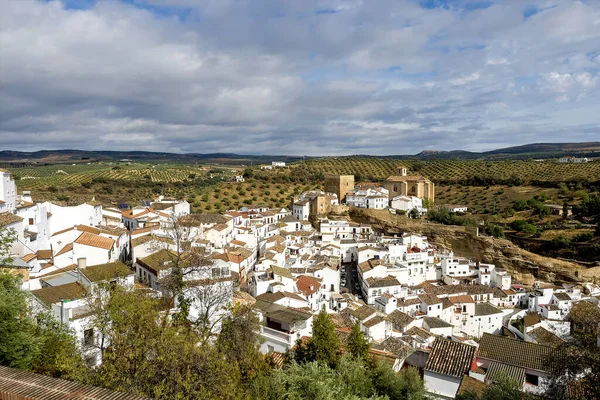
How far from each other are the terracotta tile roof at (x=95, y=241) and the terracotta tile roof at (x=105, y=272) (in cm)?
343

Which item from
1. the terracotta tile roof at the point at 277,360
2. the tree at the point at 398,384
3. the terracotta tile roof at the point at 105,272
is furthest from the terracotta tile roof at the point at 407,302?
the terracotta tile roof at the point at 105,272

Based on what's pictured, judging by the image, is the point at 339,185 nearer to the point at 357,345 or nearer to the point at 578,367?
the point at 357,345

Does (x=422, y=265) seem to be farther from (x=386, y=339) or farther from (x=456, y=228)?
(x=386, y=339)

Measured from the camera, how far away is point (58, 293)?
16.1 m

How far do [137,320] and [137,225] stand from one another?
86.9 ft

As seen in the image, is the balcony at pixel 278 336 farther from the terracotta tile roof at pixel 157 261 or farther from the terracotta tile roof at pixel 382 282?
the terracotta tile roof at pixel 382 282

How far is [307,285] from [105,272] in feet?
49.1

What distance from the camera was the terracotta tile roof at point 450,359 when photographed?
552 inches

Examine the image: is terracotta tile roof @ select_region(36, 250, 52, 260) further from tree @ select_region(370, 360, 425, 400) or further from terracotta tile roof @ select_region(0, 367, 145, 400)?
terracotta tile roof @ select_region(0, 367, 145, 400)

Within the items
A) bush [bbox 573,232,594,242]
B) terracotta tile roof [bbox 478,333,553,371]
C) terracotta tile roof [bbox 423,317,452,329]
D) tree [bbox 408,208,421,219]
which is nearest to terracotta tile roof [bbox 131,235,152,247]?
terracotta tile roof [bbox 478,333,553,371]

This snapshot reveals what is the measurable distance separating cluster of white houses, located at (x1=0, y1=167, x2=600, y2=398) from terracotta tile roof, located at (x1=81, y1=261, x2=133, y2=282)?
91mm

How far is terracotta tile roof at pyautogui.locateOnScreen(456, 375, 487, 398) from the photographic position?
1274 cm

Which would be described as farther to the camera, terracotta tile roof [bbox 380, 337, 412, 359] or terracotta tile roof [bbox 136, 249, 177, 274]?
terracotta tile roof [bbox 380, 337, 412, 359]

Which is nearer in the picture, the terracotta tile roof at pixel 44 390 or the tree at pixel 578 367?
the terracotta tile roof at pixel 44 390
